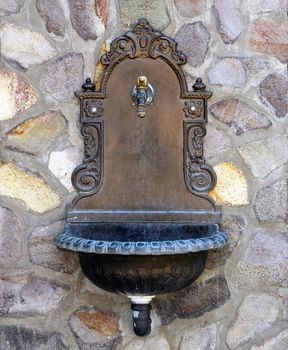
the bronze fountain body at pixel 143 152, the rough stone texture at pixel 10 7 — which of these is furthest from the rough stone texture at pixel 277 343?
the rough stone texture at pixel 10 7

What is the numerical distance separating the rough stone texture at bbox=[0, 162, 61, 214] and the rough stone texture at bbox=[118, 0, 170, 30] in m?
0.65

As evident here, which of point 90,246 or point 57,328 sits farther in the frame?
point 57,328

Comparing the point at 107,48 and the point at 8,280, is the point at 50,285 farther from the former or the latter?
the point at 107,48

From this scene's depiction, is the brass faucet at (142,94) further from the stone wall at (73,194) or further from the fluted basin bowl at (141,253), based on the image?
the fluted basin bowl at (141,253)

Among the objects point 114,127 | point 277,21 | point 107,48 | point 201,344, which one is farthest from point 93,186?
point 277,21

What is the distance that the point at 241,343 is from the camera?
1.99m

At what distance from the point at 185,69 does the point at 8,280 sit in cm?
98

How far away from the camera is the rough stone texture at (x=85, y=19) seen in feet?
6.56

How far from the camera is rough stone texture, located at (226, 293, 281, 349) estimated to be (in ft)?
6.52

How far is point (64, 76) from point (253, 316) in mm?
1090

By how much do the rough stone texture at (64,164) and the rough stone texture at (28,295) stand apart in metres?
0.35

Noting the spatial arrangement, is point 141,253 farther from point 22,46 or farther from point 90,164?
point 22,46

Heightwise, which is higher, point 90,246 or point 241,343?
point 90,246

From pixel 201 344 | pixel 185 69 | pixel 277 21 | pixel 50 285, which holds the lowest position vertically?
pixel 201 344
